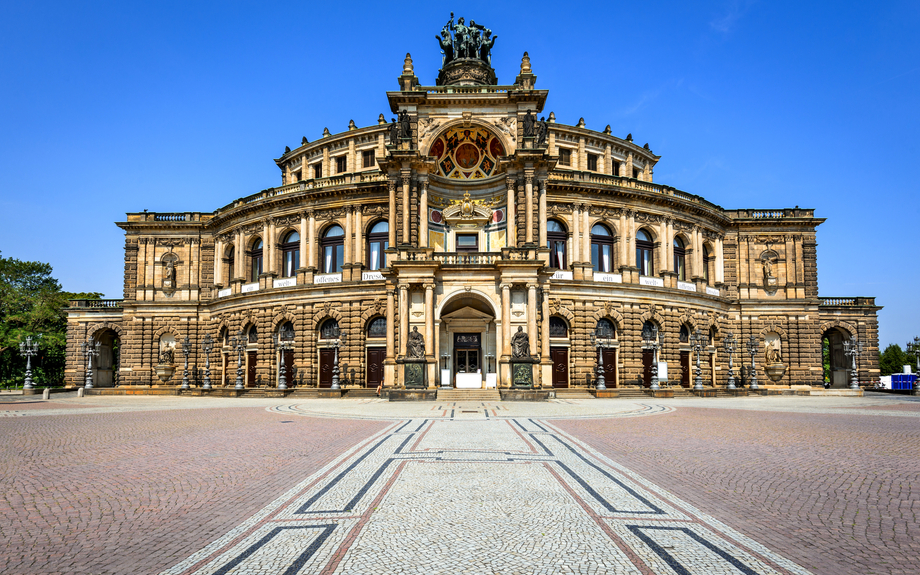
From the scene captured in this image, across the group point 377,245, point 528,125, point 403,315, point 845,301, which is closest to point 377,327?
point 377,245

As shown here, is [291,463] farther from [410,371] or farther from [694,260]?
[694,260]

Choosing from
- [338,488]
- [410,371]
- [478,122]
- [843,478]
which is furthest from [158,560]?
[478,122]

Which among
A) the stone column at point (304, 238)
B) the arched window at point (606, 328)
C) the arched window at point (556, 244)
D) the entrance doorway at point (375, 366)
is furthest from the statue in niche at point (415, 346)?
the arched window at point (606, 328)

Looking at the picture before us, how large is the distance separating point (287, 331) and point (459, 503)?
129 ft

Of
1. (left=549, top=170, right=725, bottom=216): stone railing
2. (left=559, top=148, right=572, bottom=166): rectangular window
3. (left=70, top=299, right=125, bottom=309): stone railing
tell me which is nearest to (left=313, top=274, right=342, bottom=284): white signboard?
(left=549, top=170, right=725, bottom=216): stone railing

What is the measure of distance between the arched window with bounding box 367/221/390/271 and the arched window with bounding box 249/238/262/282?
10.6m

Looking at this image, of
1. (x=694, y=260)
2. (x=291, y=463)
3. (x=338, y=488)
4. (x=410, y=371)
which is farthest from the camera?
(x=694, y=260)

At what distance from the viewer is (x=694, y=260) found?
46.7 m

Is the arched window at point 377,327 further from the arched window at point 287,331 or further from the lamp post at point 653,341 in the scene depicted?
the lamp post at point 653,341

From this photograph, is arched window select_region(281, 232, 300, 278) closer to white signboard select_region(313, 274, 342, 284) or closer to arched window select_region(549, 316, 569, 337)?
white signboard select_region(313, 274, 342, 284)

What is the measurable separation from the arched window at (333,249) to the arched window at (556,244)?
1599 cm

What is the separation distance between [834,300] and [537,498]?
56.7 m

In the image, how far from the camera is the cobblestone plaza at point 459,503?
19.5 ft

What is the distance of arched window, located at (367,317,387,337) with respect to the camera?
139 ft
